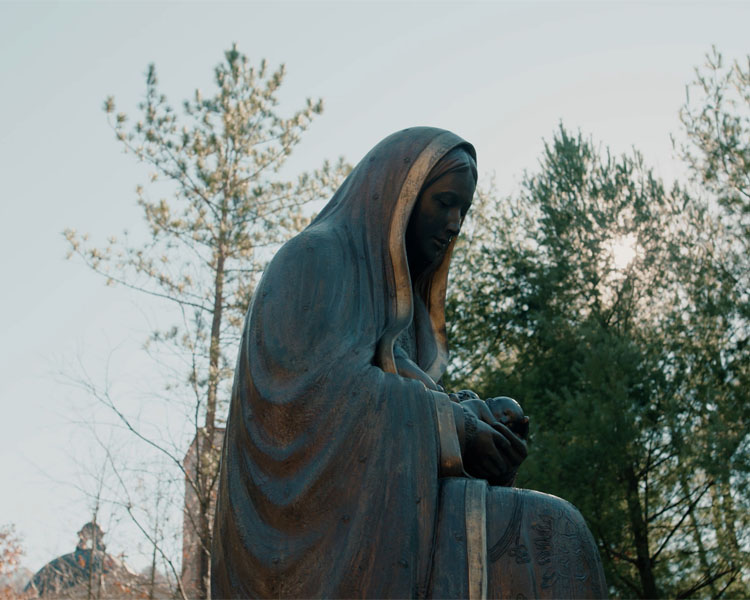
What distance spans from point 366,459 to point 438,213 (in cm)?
131

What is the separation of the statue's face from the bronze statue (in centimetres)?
12

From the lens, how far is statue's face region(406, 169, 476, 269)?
4.34 m

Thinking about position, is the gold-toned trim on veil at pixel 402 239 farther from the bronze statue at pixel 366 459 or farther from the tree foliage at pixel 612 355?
the tree foliage at pixel 612 355

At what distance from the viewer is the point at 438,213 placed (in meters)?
4.35

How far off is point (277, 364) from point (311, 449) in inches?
14.2

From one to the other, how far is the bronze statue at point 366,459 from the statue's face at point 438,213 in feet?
0.38

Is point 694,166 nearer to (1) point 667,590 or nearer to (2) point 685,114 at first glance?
(2) point 685,114

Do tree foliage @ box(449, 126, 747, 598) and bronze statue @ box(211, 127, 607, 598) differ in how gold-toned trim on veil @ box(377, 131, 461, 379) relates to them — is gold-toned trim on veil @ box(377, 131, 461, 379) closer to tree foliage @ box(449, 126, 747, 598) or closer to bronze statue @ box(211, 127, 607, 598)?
bronze statue @ box(211, 127, 607, 598)

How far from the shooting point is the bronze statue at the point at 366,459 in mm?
3314

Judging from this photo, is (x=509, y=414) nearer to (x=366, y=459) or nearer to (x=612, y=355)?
(x=366, y=459)

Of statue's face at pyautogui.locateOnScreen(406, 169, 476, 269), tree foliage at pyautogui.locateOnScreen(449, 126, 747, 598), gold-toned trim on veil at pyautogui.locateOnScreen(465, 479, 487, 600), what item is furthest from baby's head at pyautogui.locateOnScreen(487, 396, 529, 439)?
tree foliage at pyautogui.locateOnScreen(449, 126, 747, 598)

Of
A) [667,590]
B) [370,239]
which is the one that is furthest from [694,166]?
[370,239]

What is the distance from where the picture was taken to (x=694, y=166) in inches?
763

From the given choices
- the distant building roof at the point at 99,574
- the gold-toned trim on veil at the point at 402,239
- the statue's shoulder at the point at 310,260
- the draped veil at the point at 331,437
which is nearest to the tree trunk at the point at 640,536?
the distant building roof at the point at 99,574
